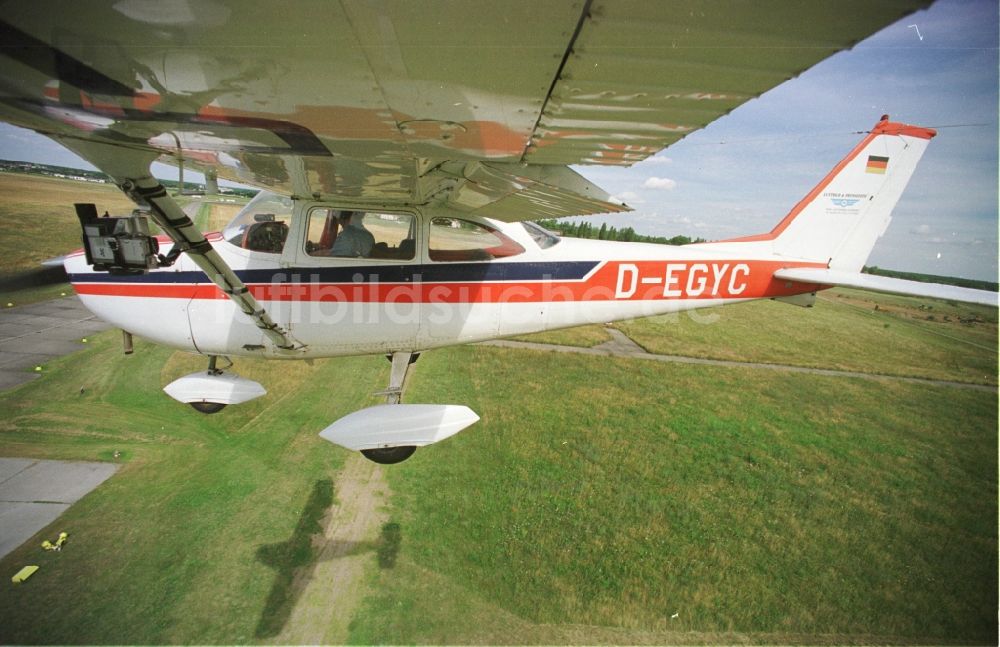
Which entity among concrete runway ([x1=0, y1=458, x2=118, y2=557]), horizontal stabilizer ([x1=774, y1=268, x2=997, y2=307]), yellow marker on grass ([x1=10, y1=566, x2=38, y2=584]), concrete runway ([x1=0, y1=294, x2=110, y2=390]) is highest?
horizontal stabilizer ([x1=774, y1=268, x2=997, y2=307])

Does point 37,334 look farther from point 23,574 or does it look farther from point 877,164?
point 877,164

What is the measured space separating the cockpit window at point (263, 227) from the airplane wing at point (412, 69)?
1.32 metres

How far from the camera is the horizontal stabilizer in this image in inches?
112

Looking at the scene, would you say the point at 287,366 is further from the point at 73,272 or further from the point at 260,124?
the point at 260,124

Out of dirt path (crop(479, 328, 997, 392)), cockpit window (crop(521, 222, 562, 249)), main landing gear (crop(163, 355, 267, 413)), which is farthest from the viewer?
dirt path (crop(479, 328, 997, 392))

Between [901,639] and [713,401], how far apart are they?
14.4 feet

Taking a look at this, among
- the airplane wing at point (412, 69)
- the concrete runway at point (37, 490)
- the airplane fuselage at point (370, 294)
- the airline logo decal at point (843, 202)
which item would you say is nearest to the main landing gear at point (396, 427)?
the airplane fuselage at point (370, 294)

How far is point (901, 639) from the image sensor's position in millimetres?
2945

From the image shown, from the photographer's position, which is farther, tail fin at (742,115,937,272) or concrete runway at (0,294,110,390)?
concrete runway at (0,294,110,390)

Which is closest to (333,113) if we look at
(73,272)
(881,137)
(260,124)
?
(260,124)

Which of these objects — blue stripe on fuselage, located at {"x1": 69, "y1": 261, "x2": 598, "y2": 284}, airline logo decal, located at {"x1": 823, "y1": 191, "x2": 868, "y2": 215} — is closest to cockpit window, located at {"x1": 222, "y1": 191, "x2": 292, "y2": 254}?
blue stripe on fuselage, located at {"x1": 69, "y1": 261, "x2": 598, "y2": 284}

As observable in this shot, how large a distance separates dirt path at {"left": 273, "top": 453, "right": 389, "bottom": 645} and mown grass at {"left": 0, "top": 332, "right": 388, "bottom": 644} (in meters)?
0.15

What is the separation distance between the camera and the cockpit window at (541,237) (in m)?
3.71

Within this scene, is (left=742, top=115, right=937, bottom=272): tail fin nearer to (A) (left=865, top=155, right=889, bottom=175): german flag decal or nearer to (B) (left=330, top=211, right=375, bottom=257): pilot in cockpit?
(A) (left=865, top=155, right=889, bottom=175): german flag decal
